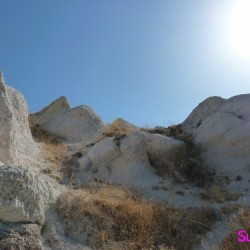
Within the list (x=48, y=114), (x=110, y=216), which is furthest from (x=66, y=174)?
(x=48, y=114)

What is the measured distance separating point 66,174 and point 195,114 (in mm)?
9584

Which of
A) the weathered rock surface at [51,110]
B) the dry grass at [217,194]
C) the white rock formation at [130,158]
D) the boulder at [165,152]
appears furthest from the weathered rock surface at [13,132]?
the dry grass at [217,194]

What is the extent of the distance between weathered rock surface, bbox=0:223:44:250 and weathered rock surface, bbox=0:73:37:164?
516cm

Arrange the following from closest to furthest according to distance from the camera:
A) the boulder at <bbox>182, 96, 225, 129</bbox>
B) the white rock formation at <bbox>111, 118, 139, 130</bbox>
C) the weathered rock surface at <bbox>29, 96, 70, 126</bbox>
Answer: the boulder at <bbox>182, 96, 225, 129</bbox>, the white rock formation at <bbox>111, 118, 139, 130</bbox>, the weathered rock surface at <bbox>29, 96, 70, 126</bbox>

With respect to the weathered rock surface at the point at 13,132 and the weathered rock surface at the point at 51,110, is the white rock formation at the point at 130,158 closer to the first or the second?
the weathered rock surface at the point at 13,132

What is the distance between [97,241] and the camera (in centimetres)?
920

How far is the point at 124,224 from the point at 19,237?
289 centimetres

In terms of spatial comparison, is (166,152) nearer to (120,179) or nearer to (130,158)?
(130,158)

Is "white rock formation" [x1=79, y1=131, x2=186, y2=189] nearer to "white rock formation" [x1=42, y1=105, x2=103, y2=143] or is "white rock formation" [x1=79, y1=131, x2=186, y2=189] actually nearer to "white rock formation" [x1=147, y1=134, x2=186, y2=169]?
"white rock formation" [x1=147, y1=134, x2=186, y2=169]

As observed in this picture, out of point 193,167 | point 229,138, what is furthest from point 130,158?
point 229,138

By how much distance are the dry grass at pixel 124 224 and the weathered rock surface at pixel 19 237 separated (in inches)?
A: 47.0

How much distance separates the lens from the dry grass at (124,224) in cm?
936

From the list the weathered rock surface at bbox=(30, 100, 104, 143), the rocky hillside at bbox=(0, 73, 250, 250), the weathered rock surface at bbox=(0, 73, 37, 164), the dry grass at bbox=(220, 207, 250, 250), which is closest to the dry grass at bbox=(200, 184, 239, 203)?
the rocky hillside at bbox=(0, 73, 250, 250)

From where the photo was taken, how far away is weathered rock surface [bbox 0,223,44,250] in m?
7.68
